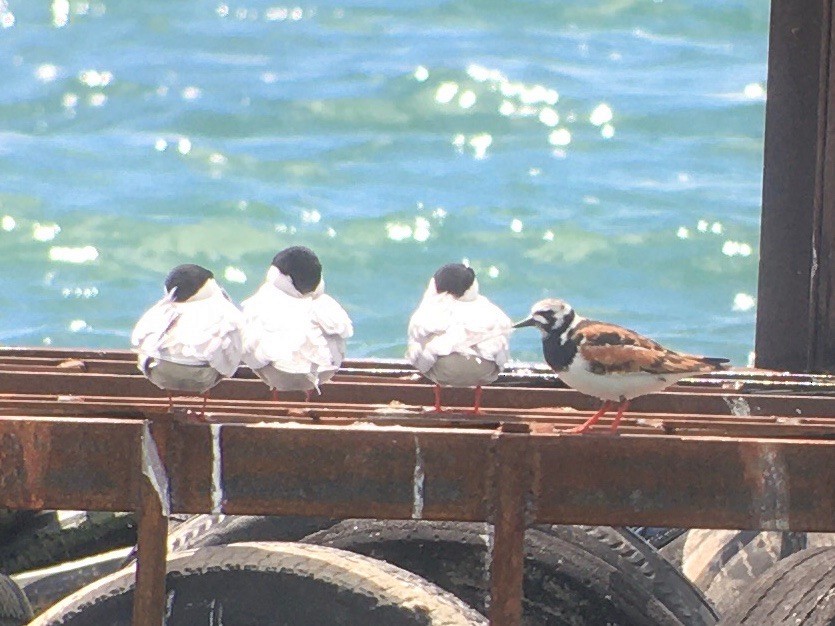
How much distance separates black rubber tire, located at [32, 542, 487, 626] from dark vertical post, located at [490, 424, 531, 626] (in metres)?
0.21

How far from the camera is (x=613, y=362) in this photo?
5.35 metres

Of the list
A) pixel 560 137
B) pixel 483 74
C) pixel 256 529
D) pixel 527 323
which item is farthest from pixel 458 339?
pixel 483 74

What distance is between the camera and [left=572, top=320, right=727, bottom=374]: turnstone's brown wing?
5.34 meters

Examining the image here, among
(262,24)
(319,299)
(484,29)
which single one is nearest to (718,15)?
(484,29)

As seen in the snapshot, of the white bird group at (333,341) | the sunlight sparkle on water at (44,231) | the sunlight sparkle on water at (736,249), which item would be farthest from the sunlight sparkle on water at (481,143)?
the white bird group at (333,341)

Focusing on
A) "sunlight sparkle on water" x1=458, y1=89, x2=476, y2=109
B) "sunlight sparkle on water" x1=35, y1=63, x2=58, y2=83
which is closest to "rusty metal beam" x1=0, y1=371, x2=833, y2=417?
"sunlight sparkle on water" x1=458, y1=89, x2=476, y2=109

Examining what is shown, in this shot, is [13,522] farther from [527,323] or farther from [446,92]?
[446,92]

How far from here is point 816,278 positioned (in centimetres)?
776

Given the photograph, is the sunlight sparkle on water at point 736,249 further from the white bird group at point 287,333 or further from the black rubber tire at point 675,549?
the white bird group at point 287,333

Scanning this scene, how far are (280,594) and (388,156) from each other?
61.5 feet

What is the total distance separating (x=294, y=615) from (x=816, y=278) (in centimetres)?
334

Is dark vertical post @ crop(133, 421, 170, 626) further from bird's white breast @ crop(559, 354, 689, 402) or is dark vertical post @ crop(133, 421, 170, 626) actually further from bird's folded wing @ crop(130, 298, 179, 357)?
bird's white breast @ crop(559, 354, 689, 402)

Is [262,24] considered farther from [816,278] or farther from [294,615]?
[294,615]

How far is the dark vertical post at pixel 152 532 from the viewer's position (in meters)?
5.07
